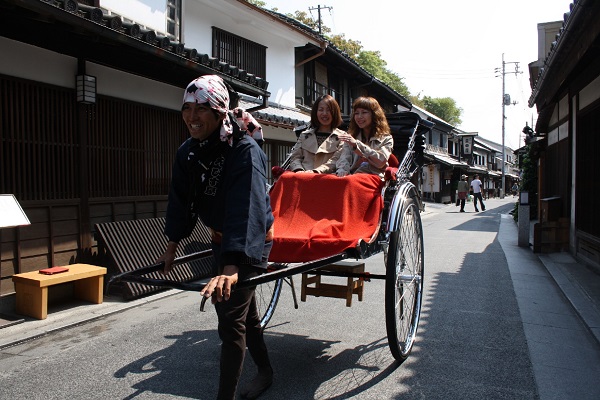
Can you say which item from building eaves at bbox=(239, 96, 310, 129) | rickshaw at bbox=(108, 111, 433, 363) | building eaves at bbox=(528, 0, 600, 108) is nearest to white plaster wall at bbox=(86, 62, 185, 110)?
building eaves at bbox=(239, 96, 310, 129)

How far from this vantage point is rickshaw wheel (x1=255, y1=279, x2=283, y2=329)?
4.59 m

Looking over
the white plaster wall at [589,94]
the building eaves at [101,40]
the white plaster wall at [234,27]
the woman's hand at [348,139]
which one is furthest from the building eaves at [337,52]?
the woman's hand at [348,139]

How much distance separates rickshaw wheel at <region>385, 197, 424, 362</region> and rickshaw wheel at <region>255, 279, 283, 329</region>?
123cm

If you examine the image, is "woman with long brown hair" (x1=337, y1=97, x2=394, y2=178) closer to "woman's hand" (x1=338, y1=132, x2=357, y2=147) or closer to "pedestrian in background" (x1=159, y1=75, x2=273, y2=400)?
"woman's hand" (x1=338, y1=132, x2=357, y2=147)

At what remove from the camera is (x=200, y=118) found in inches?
105

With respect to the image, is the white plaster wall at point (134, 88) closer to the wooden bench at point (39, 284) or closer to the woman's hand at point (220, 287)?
the wooden bench at point (39, 284)

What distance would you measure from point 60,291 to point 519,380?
5.35m

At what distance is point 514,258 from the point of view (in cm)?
948

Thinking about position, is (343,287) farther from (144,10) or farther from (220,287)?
(144,10)

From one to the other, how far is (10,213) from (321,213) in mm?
3374

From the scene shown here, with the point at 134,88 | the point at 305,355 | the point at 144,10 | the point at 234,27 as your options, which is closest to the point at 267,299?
the point at 305,355

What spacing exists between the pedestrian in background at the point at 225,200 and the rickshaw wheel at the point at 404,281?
44.2 inches

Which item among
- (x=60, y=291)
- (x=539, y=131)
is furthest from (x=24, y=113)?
(x=539, y=131)

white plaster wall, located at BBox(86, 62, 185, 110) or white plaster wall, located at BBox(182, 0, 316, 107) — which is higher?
white plaster wall, located at BBox(182, 0, 316, 107)
